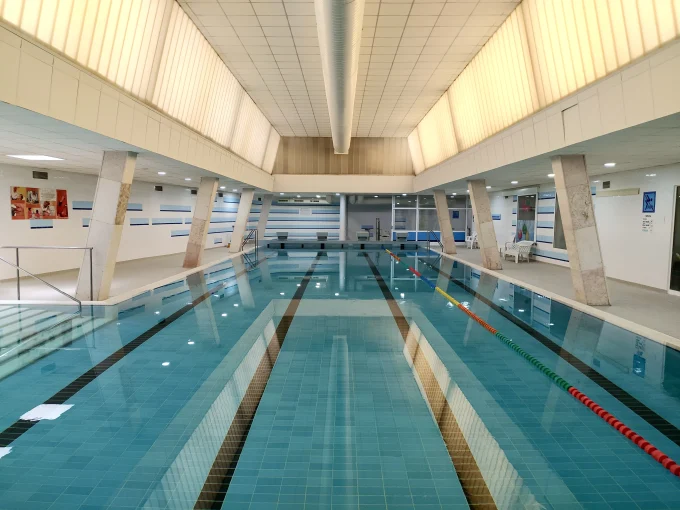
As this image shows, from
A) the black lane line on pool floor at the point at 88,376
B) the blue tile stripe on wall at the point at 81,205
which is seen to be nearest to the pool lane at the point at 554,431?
the black lane line on pool floor at the point at 88,376

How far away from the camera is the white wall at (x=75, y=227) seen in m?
10.9

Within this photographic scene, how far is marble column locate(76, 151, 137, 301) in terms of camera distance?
811cm

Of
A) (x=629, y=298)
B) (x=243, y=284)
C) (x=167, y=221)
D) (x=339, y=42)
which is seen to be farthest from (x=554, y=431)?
(x=167, y=221)

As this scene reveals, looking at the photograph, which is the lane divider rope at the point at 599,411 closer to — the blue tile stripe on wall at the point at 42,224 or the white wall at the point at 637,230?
the white wall at the point at 637,230

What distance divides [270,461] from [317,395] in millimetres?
1185

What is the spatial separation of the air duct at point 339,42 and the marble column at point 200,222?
6.22 meters

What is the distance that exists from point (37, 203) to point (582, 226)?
512 inches

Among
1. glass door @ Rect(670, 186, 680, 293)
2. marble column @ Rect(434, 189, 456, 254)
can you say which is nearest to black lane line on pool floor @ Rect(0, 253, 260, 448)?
glass door @ Rect(670, 186, 680, 293)

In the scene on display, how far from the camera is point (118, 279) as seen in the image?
1118cm

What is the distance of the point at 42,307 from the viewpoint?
26.3 feet

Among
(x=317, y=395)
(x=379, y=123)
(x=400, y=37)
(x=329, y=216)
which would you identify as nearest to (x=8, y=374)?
(x=317, y=395)

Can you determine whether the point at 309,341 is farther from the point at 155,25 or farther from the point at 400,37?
the point at 400,37

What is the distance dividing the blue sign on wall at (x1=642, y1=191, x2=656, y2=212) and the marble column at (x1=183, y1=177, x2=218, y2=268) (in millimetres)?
11724

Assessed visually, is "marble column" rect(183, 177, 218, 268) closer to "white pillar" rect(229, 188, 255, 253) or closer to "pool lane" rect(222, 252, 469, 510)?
"white pillar" rect(229, 188, 255, 253)
